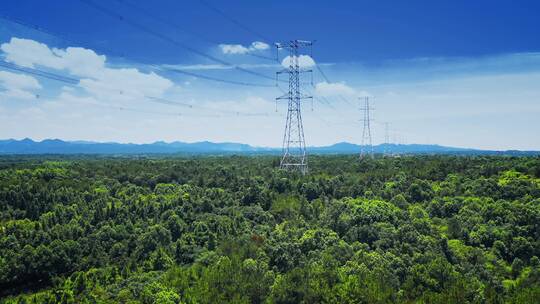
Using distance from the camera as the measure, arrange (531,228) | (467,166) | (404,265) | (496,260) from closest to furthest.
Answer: (404,265), (496,260), (531,228), (467,166)

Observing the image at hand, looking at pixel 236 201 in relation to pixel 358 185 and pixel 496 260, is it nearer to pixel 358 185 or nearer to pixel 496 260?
pixel 358 185

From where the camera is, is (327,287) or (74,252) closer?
(327,287)

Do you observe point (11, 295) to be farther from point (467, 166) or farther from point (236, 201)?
point (467, 166)

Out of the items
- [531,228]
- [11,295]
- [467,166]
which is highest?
[467,166]

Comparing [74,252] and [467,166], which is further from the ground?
[467,166]

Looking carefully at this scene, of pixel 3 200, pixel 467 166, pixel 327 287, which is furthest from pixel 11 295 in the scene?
pixel 467 166

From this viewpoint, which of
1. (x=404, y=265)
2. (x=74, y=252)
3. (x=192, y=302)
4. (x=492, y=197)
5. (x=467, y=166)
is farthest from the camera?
(x=467, y=166)

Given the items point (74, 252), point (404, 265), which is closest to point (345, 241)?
point (404, 265)
